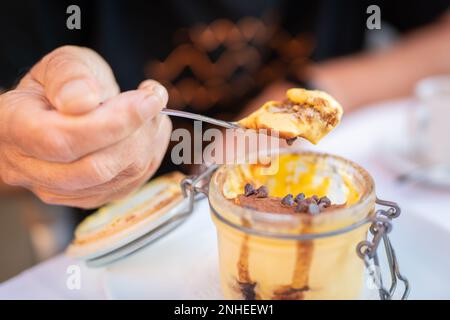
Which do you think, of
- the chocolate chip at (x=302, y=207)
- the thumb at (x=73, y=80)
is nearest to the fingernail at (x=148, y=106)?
the thumb at (x=73, y=80)

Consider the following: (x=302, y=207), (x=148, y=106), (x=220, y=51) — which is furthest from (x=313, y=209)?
(x=220, y=51)

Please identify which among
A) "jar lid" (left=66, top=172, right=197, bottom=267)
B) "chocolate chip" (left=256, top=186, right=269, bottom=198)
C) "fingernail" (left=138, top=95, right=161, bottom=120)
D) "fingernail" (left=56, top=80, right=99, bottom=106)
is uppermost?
"fingernail" (left=56, top=80, right=99, bottom=106)

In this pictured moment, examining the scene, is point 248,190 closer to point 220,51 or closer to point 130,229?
point 130,229

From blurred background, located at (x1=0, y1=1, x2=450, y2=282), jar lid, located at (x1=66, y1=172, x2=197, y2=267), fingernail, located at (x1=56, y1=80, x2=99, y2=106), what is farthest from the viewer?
blurred background, located at (x1=0, y1=1, x2=450, y2=282)

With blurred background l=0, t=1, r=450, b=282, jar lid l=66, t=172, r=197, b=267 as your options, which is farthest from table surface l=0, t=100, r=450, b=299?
blurred background l=0, t=1, r=450, b=282

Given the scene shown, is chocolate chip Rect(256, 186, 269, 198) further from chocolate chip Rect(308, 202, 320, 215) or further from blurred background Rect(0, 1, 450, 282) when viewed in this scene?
blurred background Rect(0, 1, 450, 282)

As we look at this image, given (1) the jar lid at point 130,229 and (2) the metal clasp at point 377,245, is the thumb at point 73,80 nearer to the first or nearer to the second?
(1) the jar lid at point 130,229
